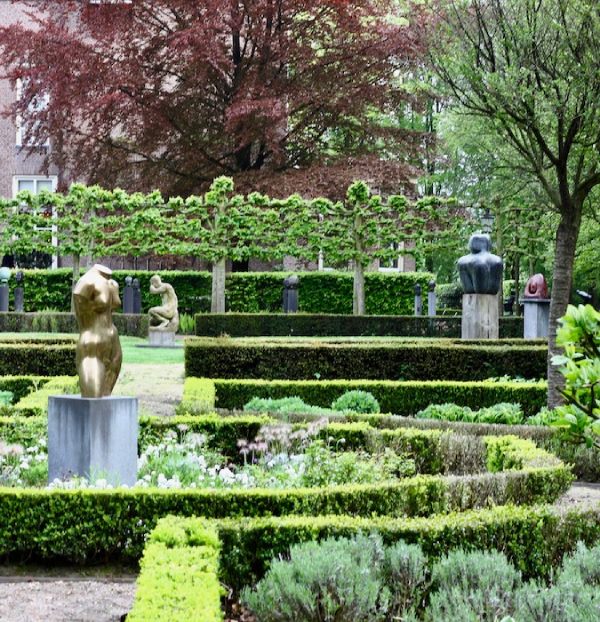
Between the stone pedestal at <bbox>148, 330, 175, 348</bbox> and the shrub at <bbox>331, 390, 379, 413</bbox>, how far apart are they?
8.41 meters

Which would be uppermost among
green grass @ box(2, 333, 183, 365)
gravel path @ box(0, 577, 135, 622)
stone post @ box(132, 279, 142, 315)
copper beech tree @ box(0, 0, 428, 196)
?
copper beech tree @ box(0, 0, 428, 196)

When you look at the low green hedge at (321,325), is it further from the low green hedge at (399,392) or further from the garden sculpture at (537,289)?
the low green hedge at (399,392)

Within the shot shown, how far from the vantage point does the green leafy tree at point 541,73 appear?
11023 millimetres

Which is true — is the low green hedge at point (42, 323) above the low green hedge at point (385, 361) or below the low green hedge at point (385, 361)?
above

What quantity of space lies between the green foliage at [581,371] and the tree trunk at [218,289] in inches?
775

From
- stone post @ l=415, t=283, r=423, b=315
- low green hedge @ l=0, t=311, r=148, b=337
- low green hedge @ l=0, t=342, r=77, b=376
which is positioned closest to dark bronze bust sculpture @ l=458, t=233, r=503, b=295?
low green hedge @ l=0, t=342, r=77, b=376

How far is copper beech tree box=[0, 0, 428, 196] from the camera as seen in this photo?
2802 cm

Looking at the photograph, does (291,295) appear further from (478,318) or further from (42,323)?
(478,318)

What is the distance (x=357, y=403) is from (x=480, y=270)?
5890 mm

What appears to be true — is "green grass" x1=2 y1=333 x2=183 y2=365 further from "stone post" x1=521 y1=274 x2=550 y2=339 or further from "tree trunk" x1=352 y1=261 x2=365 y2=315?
"stone post" x1=521 y1=274 x2=550 y2=339

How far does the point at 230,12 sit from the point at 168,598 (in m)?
25.2

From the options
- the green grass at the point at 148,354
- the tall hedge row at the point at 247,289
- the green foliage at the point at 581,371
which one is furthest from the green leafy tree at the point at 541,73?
the tall hedge row at the point at 247,289

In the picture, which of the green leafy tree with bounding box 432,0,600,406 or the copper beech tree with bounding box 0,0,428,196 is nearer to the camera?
the green leafy tree with bounding box 432,0,600,406

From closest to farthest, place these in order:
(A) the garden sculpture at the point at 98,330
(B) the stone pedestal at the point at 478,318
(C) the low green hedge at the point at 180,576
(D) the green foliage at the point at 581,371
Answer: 1. (C) the low green hedge at the point at 180,576
2. (D) the green foliage at the point at 581,371
3. (A) the garden sculpture at the point at 98,330
4. (B) the stone pedestal at the point at 478,318
